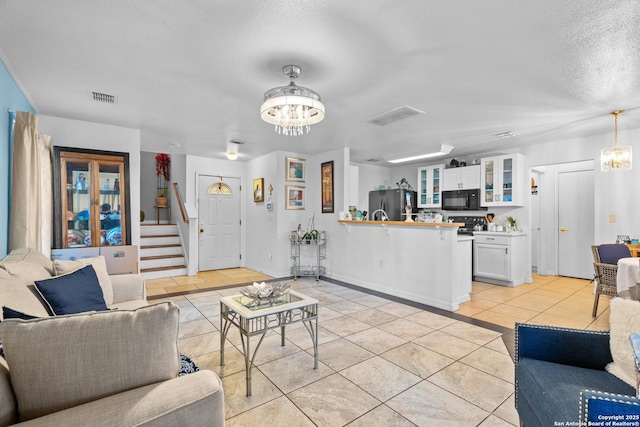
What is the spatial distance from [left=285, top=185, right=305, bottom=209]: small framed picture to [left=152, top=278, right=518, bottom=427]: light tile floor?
8.79 feet

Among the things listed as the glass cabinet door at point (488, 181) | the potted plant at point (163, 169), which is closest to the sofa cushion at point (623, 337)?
the glass cabinet door at point (488, 181)

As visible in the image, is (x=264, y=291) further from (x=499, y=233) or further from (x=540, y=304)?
(x=499, y=233)

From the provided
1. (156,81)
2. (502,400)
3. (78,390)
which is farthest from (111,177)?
(502,400)

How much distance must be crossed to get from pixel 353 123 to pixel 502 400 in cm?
326

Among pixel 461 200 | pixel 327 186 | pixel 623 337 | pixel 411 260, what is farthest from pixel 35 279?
pixel 461 200

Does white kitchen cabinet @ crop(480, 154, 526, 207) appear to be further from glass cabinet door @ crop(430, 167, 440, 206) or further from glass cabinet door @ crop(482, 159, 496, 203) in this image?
glass cabinet door @ crop(430, 167, 440, 206)

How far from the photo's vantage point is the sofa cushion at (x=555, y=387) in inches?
50.2

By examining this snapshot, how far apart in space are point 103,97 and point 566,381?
167 inches

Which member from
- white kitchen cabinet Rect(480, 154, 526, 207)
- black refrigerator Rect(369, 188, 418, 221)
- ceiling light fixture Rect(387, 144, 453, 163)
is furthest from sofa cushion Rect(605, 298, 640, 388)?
black refrigerator Rect(369, 188, 418, 221)

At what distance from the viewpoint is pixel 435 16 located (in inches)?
73.4

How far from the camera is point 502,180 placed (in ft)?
18.6

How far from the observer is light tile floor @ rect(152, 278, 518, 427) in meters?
1.91

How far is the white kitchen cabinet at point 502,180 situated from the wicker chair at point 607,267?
6.12 ft

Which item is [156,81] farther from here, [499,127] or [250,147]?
[499,127]
